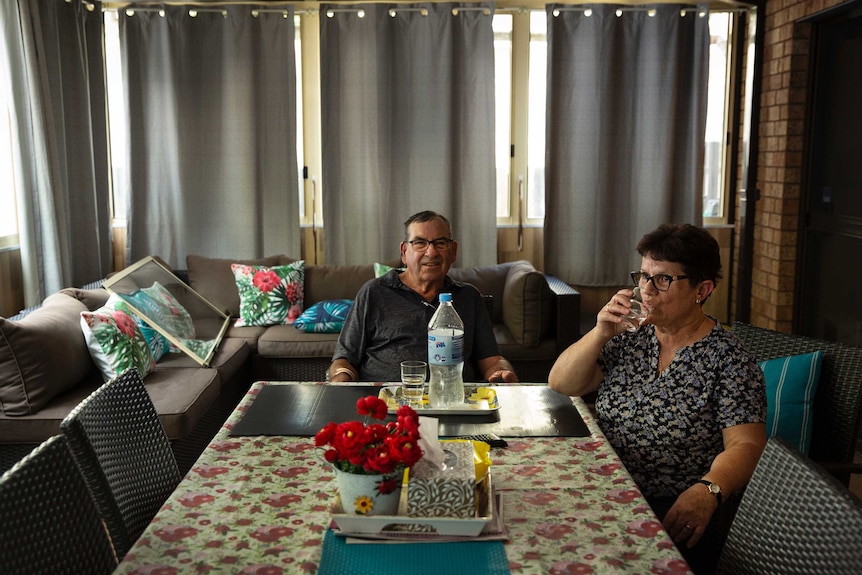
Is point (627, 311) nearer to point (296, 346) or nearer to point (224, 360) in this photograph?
point (224, 360)

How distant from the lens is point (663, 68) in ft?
16.4

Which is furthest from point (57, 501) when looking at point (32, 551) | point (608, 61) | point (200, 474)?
point (608, 61)

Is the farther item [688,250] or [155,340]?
[155,340]

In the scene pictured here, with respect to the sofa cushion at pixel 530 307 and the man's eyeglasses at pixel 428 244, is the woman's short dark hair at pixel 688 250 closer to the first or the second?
the man's eyeglasses at pixel 428 244

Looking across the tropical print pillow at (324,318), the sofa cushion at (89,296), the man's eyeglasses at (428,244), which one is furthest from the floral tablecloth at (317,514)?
the tropical print pillow at (324,318)

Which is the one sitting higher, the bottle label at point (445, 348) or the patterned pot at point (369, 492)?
the bottle label at point (445, 348)

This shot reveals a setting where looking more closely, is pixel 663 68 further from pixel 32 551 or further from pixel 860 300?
pixel 32 551

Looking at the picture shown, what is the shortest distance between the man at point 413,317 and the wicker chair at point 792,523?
4.39 feet

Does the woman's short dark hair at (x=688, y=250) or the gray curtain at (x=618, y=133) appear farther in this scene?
the gray curtain at (x=618, y=133)

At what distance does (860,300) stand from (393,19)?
2901 mm

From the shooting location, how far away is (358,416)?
84.7 inches

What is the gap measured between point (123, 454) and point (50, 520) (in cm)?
43

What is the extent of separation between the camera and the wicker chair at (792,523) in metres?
1.29

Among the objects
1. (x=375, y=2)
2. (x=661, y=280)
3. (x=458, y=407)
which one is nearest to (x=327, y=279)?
(x=375, y=2)
